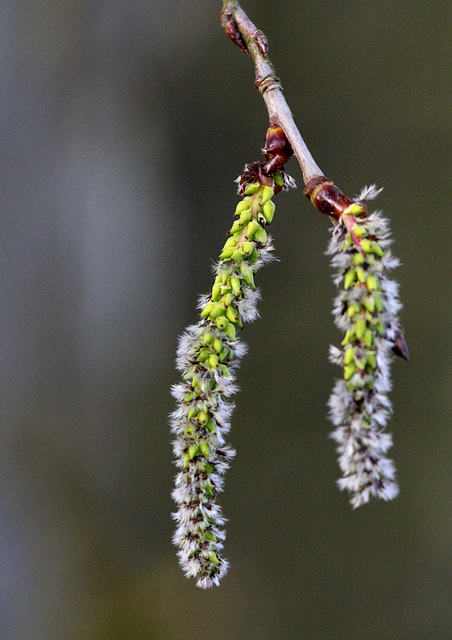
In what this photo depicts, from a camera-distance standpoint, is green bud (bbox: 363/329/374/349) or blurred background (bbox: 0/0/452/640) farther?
blurred background (bbox: 0/0/452/640)

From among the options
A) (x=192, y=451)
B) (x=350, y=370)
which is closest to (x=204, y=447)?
(x=192, y=451)

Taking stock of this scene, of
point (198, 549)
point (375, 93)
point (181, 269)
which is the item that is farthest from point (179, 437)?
point (375, 93)

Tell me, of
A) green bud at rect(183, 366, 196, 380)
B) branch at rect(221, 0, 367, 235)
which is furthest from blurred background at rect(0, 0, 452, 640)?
green bud at rect(183, 366, 196, 380)

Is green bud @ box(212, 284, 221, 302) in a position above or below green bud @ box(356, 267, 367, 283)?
above

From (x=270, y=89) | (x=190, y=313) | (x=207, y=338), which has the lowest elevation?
(x=207, y=338)

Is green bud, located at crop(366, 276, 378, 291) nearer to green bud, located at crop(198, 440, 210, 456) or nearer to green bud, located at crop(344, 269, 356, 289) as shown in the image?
green bud, located at crop(344, 269, 356, 289)

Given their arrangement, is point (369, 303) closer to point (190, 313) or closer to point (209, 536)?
point (209, 536)

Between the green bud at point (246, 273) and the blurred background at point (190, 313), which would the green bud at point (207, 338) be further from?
the blurred background at point (190, 313)

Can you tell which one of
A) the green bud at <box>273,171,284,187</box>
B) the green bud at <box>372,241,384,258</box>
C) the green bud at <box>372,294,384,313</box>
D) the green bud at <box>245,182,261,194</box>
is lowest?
the green bud at <box>372,294,384,313</box>
